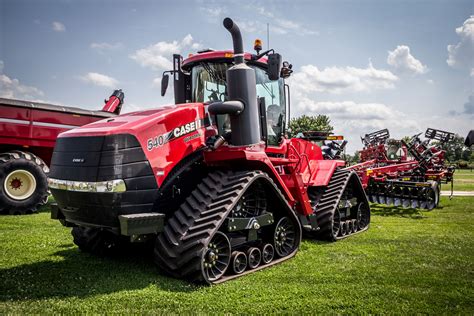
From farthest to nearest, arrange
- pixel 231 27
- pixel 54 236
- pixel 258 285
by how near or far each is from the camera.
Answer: pixel 54 236 → pixel 231 27 → pixel 258 285

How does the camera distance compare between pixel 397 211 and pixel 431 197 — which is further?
pixel 397 211

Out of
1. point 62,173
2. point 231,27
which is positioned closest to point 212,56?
point 231,27

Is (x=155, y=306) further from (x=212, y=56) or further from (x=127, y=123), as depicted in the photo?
(x=212, y=56)

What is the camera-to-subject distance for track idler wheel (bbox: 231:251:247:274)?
5.38 m

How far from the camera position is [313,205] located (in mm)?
8281

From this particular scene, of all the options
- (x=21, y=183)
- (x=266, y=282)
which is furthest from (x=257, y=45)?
(x=21, y=183)

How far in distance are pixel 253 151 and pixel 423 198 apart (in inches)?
352

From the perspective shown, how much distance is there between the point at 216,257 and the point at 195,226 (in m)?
0.54

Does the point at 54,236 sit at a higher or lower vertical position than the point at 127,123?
lower

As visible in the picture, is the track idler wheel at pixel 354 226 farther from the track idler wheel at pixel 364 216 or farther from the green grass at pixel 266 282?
the green grass at pixel 266 282

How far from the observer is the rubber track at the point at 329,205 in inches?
309

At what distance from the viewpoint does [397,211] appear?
12820 mm

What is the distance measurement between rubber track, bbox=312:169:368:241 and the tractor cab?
5.71ft

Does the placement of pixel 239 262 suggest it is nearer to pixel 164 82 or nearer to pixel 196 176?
pixel 196 176
